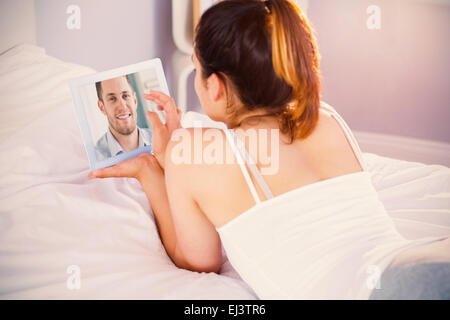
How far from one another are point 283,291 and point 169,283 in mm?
213

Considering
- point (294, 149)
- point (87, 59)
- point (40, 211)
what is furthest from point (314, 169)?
point (87, 59)

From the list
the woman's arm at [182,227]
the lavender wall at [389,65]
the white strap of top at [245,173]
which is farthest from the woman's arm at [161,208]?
the lavender wall at [389,65]

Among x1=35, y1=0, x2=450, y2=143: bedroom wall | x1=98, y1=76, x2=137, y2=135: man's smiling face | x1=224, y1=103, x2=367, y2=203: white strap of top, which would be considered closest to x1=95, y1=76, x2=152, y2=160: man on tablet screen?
x1=98, y1=76, x2=137, y2=135: man's smiling face

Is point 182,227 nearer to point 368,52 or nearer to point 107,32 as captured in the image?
point 107,32

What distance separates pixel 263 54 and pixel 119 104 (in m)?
0.46

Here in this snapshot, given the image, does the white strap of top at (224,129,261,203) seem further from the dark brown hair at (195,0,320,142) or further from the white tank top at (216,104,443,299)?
the dark brown hair at (195,0,320,142)

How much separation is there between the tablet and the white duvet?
0.28ft

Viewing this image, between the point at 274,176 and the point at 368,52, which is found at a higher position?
the point at 368,52

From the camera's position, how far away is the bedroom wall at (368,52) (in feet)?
6.66

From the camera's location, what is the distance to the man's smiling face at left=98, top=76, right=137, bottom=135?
99cm

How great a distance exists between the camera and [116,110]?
1013mm

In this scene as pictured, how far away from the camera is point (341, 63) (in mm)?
2498

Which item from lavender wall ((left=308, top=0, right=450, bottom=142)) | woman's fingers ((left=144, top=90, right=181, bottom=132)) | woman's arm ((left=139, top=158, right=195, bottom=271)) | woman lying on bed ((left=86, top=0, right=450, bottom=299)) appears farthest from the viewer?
lavender wall ((left=308, top=0, right=450, bottom=142))

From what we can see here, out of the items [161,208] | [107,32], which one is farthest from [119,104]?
[107,32]
